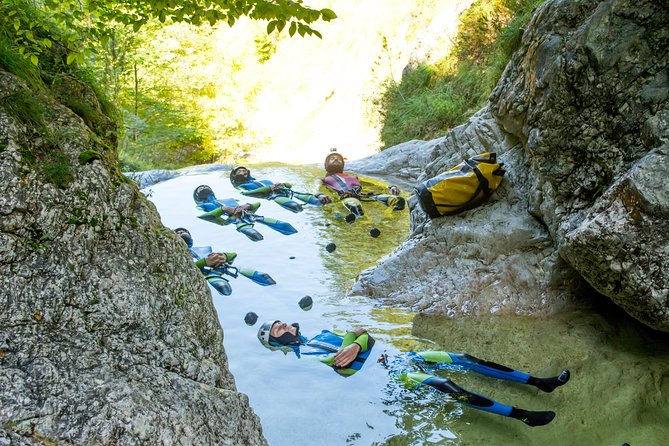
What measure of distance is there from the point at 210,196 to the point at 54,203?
728cm

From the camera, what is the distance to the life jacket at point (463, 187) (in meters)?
5.50

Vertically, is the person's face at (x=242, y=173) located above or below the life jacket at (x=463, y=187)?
above

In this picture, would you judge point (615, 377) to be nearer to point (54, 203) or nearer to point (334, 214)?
point (54, 203)

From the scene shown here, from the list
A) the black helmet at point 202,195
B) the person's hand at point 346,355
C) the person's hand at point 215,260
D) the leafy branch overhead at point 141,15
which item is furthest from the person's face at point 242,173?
the leafy branch overhead at point 141,15

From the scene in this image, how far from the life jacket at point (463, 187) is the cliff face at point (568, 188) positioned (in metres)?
0.13

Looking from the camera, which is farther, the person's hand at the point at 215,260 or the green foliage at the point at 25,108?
the person's hand at the point at 215,260

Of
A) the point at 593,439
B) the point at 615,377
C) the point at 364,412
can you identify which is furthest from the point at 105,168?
the point at 615,377

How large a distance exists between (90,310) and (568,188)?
3.82 m

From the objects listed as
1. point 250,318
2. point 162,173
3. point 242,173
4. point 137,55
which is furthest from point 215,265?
point 137,55

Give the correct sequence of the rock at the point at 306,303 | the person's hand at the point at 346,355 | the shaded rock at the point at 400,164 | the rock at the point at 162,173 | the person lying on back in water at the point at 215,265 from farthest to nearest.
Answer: the shaded rock at the point at 400,164
the rock at the point at 162,173
the person lying on back in water at the point at 215,265
the rock at the point at 306,303
the person's hand at the point at 346,355

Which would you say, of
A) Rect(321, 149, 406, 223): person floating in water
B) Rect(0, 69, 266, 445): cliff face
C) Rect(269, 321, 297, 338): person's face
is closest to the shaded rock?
Rect(321, 149, 406, 223): person floating in water

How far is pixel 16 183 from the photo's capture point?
250cm

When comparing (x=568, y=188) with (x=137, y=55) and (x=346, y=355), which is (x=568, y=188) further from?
(x=137, y=55)

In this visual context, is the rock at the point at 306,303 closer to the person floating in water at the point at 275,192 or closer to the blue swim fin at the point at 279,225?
the blue swim fin at the point at 279,225
